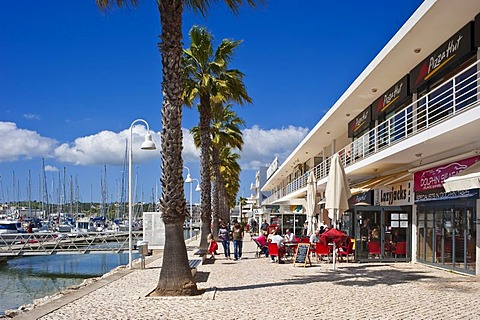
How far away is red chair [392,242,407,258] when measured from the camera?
21656mm

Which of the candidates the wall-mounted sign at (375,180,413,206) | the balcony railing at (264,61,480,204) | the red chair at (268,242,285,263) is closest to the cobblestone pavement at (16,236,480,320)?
the red chair at (268,242,285,263)

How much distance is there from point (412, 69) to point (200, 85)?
399 inches

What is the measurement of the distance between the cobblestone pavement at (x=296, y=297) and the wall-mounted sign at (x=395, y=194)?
4.25 m

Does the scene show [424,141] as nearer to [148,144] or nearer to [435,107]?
[435,107]

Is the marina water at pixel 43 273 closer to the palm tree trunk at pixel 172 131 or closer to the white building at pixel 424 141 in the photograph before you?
the palm tree trunk at pixel 172 131

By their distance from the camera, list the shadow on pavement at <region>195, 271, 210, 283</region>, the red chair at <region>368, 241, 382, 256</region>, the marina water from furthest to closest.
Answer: the marina water, the red chair at <region>368, 241, 382, 256</region>, the shadow on pavement at <region>195, 271, 210, 283</region>

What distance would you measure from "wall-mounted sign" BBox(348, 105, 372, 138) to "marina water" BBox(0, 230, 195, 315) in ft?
51.2

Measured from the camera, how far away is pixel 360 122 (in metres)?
29.6

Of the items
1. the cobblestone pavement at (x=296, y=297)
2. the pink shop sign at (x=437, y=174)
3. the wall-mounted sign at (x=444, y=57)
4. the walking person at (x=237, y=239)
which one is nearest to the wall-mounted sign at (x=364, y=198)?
the pink shop sign at (x=437, y=174)

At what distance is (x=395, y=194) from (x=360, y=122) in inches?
283

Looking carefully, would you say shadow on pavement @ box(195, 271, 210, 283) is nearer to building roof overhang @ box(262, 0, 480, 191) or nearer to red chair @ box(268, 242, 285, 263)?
red chair @ box(268, 242, 285, 263)

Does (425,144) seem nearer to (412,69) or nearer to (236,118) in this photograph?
(412,69)

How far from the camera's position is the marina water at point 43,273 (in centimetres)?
2317

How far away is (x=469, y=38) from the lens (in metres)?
16.2
